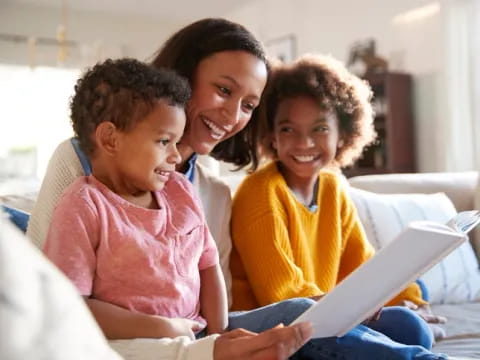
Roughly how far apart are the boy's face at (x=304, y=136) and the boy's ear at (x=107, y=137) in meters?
0.67

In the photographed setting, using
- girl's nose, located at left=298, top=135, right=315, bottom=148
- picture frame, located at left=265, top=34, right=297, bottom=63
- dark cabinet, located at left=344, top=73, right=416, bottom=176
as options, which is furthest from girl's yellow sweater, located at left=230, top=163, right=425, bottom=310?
picture frame, located at left=265, top=34, right=297, bottom=63

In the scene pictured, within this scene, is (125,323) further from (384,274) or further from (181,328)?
(384,274)

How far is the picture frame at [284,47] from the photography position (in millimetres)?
6341

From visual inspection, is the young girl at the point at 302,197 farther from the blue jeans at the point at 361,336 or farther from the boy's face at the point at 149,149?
the boy's face at the point at 149,149

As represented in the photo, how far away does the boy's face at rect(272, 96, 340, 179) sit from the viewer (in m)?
1.62

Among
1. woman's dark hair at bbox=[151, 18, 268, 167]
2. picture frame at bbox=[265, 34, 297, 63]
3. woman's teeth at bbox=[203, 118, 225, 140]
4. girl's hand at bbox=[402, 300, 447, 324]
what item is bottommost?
girl's hand at bbox=[402, 300, 447, 324]

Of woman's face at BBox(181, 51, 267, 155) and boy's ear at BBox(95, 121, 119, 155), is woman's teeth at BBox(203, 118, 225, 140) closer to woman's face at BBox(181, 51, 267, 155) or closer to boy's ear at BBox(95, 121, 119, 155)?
woman's face at BBox(181, 51, 267, 155)

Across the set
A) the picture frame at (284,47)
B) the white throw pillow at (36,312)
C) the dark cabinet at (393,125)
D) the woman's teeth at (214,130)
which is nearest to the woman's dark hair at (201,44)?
the woman's teeth at (214,130)

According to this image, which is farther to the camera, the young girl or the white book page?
the young girl

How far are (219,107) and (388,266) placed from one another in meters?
0.68

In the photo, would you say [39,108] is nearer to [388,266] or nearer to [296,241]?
[296,241]

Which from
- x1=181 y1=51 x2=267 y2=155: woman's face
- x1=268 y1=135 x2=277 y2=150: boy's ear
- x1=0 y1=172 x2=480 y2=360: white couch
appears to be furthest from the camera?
x1=268 y1=135 x2=277 y2=150: boy's ear

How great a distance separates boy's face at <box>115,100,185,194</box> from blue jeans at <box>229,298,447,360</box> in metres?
0.34

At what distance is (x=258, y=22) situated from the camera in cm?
691
